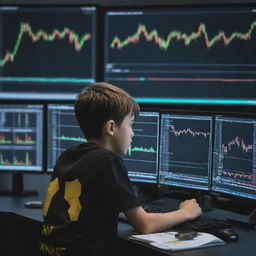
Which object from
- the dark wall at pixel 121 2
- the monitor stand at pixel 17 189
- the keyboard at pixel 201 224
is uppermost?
the dark wall at pixel 121 2

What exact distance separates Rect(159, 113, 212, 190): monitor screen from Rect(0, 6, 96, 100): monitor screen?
62cm

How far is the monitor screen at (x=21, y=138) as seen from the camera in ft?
10.3

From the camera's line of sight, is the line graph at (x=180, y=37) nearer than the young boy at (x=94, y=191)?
No

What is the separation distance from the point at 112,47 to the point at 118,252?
1.07 meters

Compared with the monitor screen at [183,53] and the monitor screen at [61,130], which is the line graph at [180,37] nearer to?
the monitor screen at [183,53]

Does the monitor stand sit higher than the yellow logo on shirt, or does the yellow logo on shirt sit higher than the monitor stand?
the yellow logo on shirt

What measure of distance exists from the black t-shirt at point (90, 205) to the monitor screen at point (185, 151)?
631 mm

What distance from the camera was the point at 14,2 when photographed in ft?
11.1

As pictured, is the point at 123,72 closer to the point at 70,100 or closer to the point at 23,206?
the point at 70,100

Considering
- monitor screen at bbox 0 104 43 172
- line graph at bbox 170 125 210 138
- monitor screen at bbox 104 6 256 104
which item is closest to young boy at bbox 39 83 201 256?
line graph at bbox 170 125 210 138

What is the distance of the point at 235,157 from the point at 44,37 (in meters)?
1.21

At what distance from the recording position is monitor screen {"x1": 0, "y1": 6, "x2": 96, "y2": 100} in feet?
10.4

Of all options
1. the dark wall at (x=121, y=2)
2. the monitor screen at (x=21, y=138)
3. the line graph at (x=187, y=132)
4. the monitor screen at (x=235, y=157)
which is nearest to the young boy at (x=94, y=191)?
the monitor screen at (x=235, y=157)

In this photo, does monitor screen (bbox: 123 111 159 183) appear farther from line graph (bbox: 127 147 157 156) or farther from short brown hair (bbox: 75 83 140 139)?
short brown hair (bbox: 75 83 140 139)
